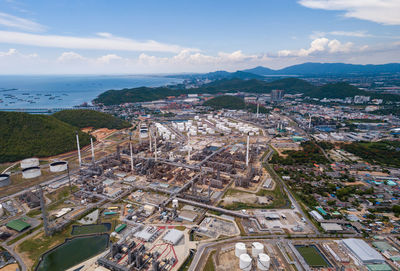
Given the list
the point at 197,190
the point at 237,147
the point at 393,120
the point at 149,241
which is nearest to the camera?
the point at 149,241

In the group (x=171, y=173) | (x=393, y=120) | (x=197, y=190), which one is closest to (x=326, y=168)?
(x=197, y=190)

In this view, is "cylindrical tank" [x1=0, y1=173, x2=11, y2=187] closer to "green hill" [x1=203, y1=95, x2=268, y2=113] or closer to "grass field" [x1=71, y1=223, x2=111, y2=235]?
"grass field" [x1=71, y1=223, x2=111, y2=235]

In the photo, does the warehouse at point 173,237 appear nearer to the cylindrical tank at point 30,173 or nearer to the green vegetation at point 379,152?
the cylindrical tank at point 30,173

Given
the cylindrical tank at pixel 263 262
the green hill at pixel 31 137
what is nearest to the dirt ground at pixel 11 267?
the cylindrical tank at pixel 263 262

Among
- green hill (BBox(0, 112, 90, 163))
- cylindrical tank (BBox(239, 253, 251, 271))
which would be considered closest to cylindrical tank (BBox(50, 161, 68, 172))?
green hill (BBox(0, 112, 90, 163))

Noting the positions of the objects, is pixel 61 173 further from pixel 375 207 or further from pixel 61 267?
pixel 375 207

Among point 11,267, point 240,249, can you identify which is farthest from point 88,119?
point 240,249

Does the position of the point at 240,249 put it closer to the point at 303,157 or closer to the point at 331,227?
the point at 331,227
